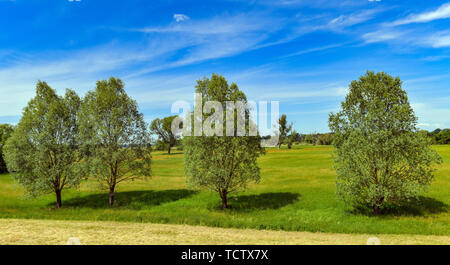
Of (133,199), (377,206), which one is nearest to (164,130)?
(133,199)

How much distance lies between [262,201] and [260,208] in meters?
2.98

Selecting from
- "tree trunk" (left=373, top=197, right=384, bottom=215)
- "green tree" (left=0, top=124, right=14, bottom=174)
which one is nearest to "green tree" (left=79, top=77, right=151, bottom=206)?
"tree trunk" (left=373, top=197, right=384, bottom=215)

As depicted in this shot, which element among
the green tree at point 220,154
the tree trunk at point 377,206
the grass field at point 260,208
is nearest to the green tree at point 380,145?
the tree trunk at point 377,206

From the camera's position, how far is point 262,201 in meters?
35.4

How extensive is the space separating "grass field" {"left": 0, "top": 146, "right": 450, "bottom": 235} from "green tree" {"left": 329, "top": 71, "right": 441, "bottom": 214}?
300 cm

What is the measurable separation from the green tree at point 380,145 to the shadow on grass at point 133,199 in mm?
23099

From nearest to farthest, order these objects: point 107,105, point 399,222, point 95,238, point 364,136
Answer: point 95,238, point 399,222, point 364,136, point 107,105

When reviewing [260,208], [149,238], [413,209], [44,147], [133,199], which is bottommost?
[133,199]

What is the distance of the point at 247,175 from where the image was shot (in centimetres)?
3231

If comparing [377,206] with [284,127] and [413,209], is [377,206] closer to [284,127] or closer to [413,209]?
[413,209]

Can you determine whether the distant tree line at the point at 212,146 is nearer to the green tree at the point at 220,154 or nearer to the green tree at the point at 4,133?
the green tree at the point at 220,154
